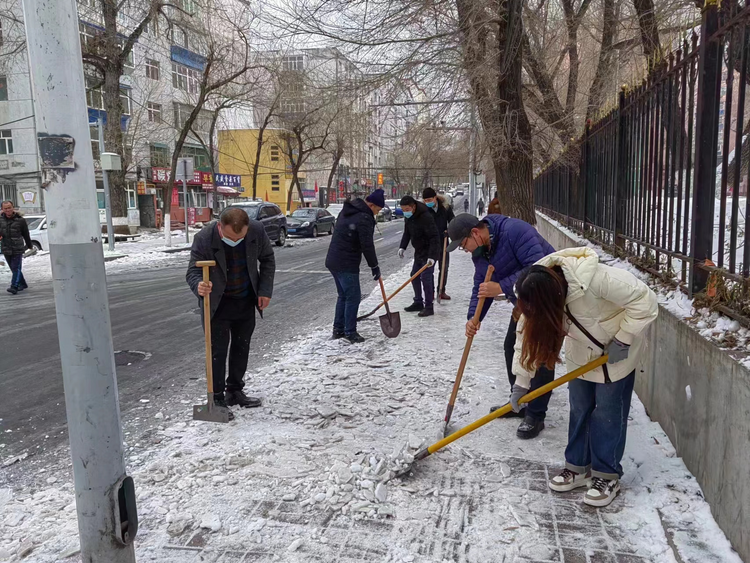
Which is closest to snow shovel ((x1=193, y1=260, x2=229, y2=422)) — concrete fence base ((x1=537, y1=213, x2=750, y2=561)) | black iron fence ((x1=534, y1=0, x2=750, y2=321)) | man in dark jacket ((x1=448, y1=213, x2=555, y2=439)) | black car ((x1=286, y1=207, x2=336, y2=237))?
man in dark jacket ((x1=448, y1=213, x2=555, y2=439))

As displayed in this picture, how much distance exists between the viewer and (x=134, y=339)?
291 inches

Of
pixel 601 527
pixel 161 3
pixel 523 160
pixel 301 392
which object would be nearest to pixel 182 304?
pixel 301 392

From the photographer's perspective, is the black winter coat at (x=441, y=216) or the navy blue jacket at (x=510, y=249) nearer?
the navy blue jacket at (x=510, y=249)

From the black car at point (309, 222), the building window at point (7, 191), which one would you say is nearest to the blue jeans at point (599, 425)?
the black car at point (309, 222)

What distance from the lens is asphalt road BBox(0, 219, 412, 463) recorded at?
4.82 meters

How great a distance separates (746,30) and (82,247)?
3.44 m

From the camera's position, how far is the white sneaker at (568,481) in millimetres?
3322

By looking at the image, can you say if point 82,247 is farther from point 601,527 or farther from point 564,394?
point 564,394

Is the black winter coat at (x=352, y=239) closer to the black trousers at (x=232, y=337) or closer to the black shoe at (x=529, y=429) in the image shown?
the black trousers at (x=232, y=337)

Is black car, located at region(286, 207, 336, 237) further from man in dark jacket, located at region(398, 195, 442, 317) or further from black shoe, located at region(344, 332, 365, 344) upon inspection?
black shoe, located at region(344, 332, 365, 344)

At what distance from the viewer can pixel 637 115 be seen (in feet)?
17.3

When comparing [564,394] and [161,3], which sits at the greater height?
[161,3]

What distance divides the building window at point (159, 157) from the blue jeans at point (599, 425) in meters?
40.0

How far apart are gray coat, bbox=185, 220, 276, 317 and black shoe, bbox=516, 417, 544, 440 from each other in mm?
2284
